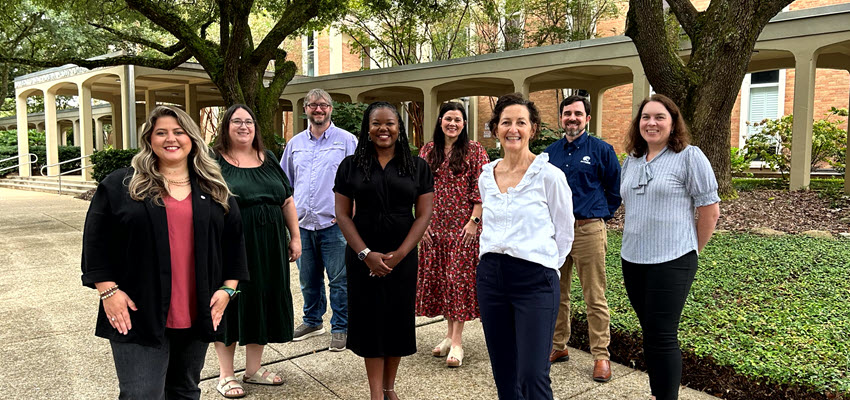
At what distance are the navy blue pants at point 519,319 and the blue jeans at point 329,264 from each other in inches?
77.1

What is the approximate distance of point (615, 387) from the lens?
3924 mm

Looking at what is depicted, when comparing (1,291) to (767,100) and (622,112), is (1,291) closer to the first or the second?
(622,112)

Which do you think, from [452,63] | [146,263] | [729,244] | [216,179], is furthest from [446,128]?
[452,63]

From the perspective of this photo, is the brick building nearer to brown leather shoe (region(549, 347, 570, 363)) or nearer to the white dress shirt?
brown leather shoe (region(549, 347, 570, 363))

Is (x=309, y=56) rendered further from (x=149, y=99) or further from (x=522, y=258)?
(x=522, y=258)

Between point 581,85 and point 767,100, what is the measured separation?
18.5ft

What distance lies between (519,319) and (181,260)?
1.53 m

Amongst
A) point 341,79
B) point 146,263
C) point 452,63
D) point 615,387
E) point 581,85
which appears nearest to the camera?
point 146,263

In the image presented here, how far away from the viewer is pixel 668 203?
124 inches

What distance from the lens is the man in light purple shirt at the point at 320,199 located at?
15.3 ft

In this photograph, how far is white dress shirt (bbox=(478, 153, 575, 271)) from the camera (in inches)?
113

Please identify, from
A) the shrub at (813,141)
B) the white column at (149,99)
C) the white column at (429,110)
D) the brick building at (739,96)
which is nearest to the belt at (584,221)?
the shrub at (813,141)

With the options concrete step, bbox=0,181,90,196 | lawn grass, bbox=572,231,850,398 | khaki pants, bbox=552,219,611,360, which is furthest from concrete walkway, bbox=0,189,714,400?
→ concrete step, bbox=0,181,90,196

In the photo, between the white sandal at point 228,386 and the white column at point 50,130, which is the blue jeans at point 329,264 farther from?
the white column at point 50,130
